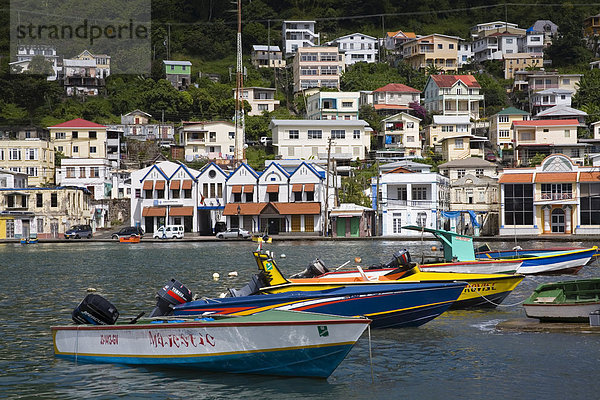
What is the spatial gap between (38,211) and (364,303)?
74.1m

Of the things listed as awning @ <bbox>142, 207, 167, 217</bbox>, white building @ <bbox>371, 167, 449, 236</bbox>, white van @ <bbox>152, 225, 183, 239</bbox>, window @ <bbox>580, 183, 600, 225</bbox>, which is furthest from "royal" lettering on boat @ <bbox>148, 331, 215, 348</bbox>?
awning @ <bbox>142, 207, 167, 217</bbox>

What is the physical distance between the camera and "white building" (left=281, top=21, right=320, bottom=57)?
15875cm

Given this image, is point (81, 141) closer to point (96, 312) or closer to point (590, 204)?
point (590, 204)

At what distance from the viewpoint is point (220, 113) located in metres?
125

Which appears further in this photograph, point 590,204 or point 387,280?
point 590,204

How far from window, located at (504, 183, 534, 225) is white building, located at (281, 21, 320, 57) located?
8689 cm

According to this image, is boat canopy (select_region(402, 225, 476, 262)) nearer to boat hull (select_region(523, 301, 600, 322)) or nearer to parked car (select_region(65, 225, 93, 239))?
boat hull (select_region(523, 301, 600, 322))

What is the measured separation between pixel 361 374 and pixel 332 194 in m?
72.0

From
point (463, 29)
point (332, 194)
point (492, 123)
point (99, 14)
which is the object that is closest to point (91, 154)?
point (332, 194)

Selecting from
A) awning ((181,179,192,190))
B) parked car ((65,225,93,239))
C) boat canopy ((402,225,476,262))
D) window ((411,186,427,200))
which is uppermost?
awning ((181,179,192,190))

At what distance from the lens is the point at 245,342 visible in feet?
54.6

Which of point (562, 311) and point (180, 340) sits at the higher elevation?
point (180, 340)

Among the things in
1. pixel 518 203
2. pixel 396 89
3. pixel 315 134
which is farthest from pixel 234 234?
pixel 396 89

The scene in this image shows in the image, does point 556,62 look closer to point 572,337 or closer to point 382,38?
point 382,38
